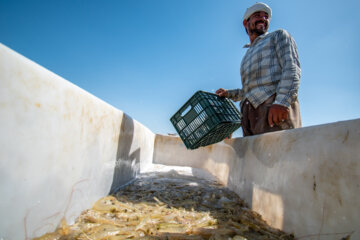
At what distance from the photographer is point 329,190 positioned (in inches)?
35.8

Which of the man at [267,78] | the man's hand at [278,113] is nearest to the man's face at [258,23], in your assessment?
the man at [267,78]

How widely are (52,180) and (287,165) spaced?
144 centimetres

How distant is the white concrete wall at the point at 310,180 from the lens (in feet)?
2.70

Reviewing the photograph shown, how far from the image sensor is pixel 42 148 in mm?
945

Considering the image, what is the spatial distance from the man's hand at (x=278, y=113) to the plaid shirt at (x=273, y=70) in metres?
0.04

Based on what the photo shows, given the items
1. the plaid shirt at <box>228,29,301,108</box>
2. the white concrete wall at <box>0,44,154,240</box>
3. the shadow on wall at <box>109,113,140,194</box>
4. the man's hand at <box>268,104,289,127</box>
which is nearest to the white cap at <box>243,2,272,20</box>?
the plaid shirt at <box>228,29,301,108</box>

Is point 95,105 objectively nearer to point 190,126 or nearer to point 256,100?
point 190,126

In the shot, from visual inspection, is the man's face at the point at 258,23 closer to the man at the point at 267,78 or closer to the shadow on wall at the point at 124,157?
the man at the point at 267,78

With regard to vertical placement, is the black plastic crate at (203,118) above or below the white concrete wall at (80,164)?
above

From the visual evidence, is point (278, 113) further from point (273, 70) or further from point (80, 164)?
point (80, 164)

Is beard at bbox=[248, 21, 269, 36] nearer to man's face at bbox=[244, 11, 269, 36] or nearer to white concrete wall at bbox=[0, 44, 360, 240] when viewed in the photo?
man's face at bbox=[244, 11, 269, 36]

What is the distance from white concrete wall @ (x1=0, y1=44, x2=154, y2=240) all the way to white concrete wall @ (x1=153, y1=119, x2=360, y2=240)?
138 cm

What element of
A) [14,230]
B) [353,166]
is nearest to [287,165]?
[353,166]

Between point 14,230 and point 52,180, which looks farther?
point 52,180
